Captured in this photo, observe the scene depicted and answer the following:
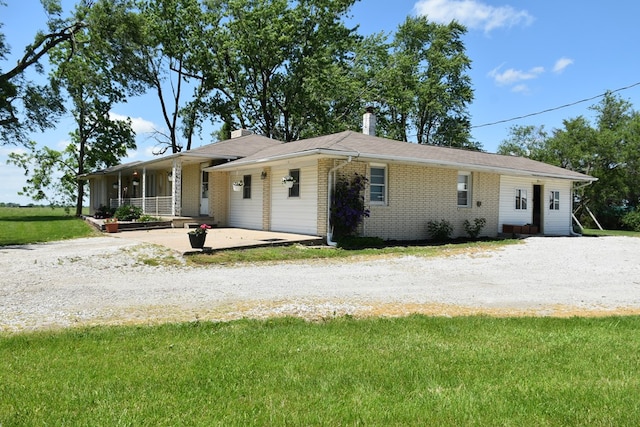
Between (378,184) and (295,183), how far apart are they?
2757 millimetres

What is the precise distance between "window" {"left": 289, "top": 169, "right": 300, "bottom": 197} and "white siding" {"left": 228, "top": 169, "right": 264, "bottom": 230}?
2.05 metres

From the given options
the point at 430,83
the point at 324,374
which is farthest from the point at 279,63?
the point at 324,374

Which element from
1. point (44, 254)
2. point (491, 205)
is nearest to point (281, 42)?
point (491, 205)

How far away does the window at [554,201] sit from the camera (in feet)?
67.3

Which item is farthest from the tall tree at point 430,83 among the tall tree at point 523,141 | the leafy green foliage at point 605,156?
the leafy green foliage at point 605,156

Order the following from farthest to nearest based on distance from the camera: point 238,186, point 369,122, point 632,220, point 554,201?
1. point 632,220
2. point 554,201
3. point 369,122
4. point 238,186

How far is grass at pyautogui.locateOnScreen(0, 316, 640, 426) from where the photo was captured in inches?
110

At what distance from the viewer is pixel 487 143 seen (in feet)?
143

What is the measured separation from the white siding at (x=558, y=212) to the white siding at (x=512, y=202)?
109cm

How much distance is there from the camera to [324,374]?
3.48m

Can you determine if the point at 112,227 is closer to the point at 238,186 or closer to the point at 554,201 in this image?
the point at 238,186

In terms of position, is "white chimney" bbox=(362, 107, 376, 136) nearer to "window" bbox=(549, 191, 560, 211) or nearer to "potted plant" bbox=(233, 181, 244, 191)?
"potted plant" bbox=(233, 181, 244, 191)

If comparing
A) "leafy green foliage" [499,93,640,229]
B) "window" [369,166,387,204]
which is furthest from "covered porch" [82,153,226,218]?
"leafy green foliage" [499,93,640,229]

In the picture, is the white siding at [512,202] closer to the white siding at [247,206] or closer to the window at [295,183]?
the window at [295,183]
